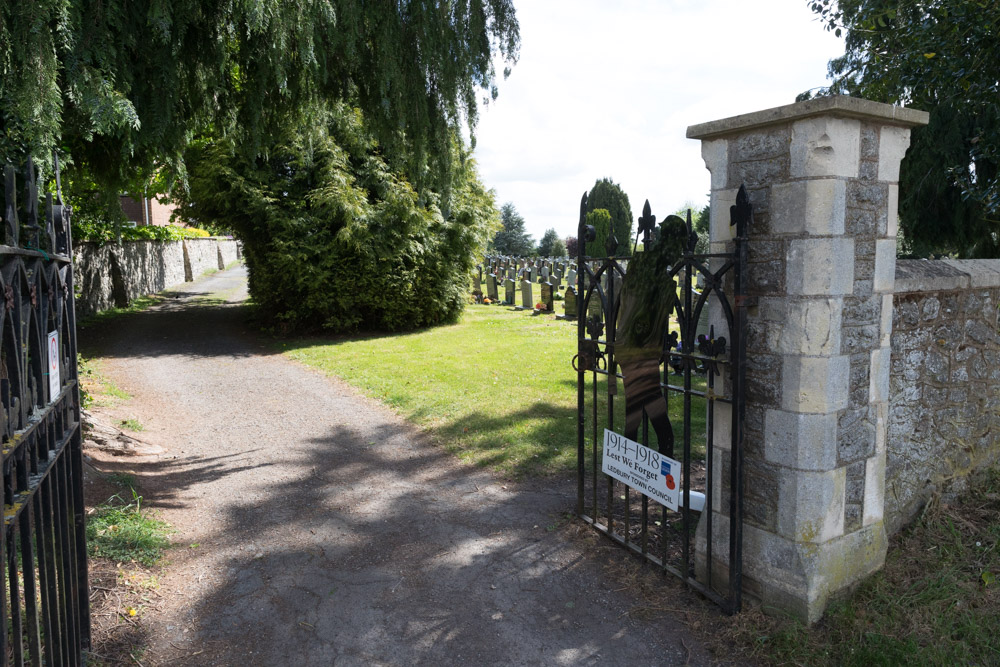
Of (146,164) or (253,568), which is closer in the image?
(253,568)

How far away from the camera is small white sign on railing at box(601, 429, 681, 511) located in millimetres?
4016

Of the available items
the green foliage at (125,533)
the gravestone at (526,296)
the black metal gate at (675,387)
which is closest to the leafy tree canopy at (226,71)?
the black metal gate at (675,387)

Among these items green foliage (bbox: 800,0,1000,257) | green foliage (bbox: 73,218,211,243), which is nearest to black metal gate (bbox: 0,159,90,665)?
green foliage (bbox: 800,0,1000,257)

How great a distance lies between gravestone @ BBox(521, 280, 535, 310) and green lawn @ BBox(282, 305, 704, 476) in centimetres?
272

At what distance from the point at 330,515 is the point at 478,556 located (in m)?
1.33

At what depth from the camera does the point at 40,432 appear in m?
2.32

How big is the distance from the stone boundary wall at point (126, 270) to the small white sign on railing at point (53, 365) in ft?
41.0

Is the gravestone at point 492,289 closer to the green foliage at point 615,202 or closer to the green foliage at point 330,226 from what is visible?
the green foliage at point 330,226

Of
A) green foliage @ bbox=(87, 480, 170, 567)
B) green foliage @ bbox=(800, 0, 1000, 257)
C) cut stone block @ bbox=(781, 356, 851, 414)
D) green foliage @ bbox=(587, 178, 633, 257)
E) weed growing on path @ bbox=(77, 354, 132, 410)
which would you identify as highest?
green foliage @ bbox=(587, 178, 633, 257)

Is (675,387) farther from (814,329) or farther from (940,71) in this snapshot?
(940,71)

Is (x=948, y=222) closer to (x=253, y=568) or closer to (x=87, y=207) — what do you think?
(x=253, y=568)

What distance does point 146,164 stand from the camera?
599cm

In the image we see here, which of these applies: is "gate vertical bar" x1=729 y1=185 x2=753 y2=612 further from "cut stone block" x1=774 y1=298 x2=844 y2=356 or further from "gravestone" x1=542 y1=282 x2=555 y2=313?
"gravestone" x1=542 y1=282 x2=555 y2=313

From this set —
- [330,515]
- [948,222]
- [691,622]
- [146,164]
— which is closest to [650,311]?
[691,622]
